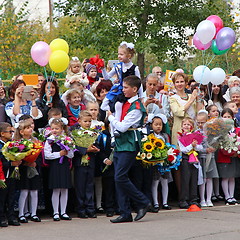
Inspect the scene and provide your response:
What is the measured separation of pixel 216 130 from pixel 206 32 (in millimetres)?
1988

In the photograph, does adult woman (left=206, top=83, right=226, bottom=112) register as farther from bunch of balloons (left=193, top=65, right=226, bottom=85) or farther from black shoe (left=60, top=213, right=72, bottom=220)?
black shoe (left=60, top=213, right=72, bottom=220)

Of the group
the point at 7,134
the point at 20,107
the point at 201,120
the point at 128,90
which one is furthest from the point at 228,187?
the point at 7,134

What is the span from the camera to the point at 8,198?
9.20 m

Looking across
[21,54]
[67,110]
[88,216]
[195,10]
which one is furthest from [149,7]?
[88,216]

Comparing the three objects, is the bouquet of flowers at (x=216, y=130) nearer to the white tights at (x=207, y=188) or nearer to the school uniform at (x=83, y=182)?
the white tights at (x=207, y=188)

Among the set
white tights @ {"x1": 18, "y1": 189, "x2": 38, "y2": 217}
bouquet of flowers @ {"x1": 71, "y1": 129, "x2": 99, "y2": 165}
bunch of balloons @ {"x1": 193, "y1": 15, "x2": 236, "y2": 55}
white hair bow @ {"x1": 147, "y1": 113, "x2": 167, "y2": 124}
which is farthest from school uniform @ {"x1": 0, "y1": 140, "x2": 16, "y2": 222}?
bunch of balloons @ {"x1": 193, "y1": 15, "x2": 236, "y2": 55}

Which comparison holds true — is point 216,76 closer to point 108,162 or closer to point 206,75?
point 206,75

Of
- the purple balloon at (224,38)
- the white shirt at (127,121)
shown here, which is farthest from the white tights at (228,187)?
the white shirt at (127,121)

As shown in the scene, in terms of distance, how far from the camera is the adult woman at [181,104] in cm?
1110

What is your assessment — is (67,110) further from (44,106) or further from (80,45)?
(80,45)

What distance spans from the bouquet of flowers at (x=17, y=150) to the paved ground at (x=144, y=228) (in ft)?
3.13

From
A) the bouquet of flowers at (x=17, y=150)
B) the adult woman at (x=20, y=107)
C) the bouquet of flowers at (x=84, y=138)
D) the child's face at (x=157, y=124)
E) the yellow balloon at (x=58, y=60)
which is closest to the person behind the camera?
the bouquet of flowers at (x=17, y=150)

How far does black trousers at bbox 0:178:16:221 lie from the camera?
29.6 ft

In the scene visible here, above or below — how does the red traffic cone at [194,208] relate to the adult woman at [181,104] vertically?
below
